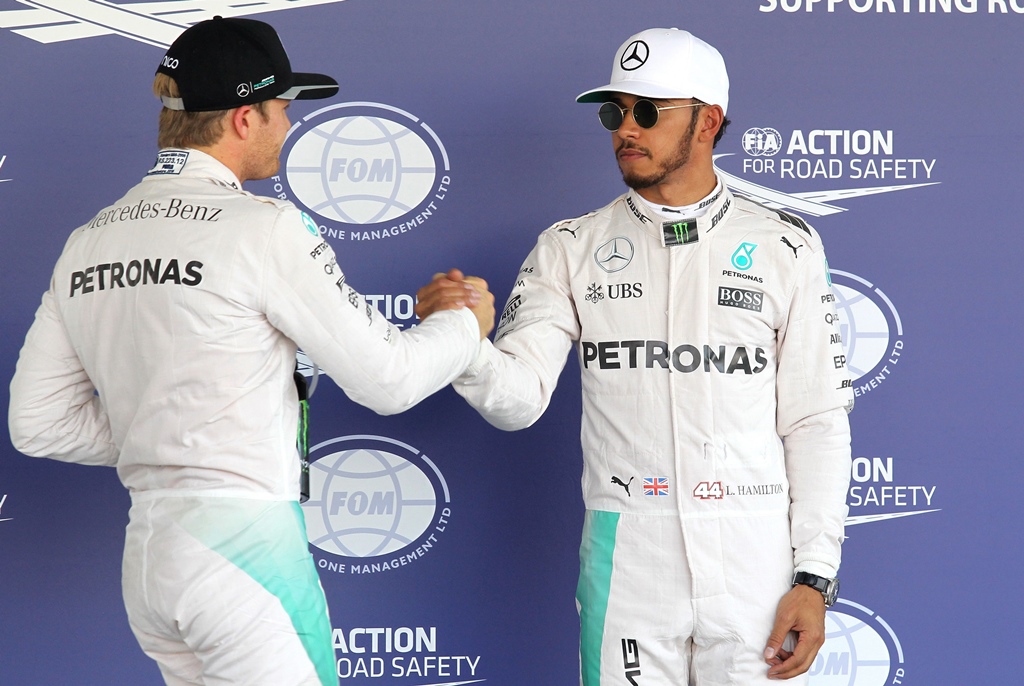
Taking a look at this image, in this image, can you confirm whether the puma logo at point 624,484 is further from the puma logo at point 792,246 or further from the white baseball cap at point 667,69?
the white baseball cap at point 667,69

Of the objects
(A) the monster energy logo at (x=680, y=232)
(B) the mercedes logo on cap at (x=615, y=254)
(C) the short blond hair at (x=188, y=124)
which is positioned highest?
(C) the short blond hair at (x=188, y=124)

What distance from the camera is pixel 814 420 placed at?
5.80 ft

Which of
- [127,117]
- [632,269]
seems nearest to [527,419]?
[632,269]

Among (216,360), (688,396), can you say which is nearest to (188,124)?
(216,360)

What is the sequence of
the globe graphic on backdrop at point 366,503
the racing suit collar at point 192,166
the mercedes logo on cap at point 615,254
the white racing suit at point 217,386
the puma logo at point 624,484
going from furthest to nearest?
1. the globe graphic on backdrop at point 366,503
2. the mercedes logo on cap at point 615,254
3. the puma logo at point 624,484
4. the racing suit collar at point 192,166
5. the white racing suit at point 217,386

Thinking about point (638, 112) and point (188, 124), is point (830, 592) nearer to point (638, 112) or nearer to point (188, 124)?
point (638, 112)

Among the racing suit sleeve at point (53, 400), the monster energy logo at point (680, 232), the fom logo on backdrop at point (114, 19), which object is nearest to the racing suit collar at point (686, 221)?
the monster energy logo at point (680, 232)

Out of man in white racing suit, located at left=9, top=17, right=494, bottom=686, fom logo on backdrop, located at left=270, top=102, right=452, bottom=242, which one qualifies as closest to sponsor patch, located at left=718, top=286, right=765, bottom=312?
man in white racing suit, located at left=9, top=17, right=494, bottom=686

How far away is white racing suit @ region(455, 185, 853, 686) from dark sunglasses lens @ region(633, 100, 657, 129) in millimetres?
165

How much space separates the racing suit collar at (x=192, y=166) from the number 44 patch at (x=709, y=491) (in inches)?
35.4

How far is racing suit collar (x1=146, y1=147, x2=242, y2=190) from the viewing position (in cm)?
148

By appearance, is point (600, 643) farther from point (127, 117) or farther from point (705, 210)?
point (127, 117)

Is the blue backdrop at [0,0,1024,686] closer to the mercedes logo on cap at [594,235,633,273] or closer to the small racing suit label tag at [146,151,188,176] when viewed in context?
the mercedes logo on cap at [594,235,633,273]

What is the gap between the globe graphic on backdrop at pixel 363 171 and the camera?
7.51ft
